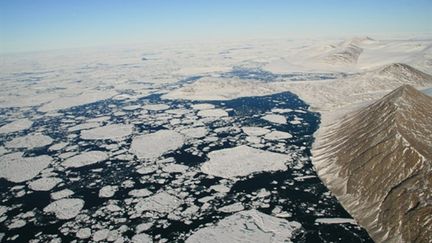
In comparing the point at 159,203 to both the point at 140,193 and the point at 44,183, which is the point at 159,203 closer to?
the point at 140,193

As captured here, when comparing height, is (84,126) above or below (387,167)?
below

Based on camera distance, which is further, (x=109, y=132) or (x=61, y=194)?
(x=109, y=132)

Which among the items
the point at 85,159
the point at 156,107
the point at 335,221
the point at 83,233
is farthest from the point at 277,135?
the point at 156,107

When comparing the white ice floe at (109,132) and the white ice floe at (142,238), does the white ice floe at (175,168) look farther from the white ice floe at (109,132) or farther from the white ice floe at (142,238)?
the white ice floe at (109,132)

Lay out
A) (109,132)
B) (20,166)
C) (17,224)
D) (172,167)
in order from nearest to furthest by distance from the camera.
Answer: (17,224)
(172,167)
(20,166)
(109,132)

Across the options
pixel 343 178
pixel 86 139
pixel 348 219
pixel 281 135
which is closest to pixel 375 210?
pixel 348 219

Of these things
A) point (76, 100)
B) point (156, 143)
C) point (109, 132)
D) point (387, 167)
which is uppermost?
point (387, 167)
